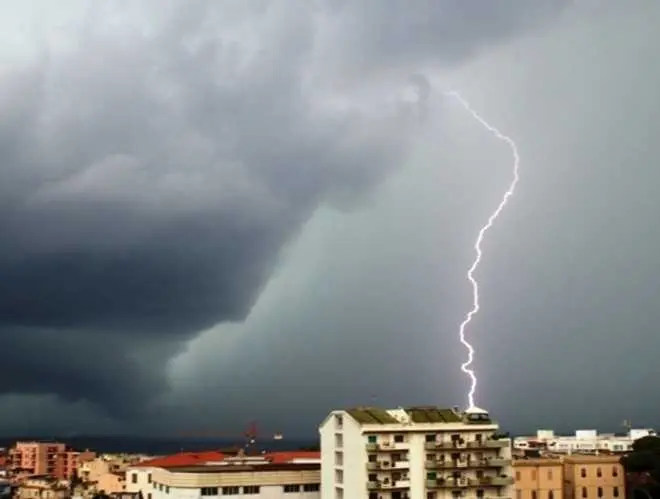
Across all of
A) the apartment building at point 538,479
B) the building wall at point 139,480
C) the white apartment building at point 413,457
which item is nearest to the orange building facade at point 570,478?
the apartment building at point 538,479

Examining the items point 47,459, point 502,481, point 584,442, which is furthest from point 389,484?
point 47,459

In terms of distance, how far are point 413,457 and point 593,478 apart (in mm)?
27419

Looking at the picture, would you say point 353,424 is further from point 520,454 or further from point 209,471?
point 520,454

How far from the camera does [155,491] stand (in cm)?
8581

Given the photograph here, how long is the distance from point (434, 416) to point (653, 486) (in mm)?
28330

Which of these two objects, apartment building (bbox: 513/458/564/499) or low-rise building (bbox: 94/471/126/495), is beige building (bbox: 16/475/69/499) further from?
apartment building (bbox: 513/458/564/499)

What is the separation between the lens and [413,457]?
258 feet

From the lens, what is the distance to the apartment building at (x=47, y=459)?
173 meters

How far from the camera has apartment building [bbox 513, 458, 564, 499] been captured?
91.0 metres

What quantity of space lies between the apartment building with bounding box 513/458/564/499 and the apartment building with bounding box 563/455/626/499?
1.84 metres

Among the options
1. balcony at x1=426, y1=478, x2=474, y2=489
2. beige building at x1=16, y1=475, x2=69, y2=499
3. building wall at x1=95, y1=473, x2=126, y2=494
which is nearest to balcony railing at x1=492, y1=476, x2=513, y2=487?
balcony at x1=426, y1=478, x2=474, y2=489

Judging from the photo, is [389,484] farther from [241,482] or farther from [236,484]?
[236,484]

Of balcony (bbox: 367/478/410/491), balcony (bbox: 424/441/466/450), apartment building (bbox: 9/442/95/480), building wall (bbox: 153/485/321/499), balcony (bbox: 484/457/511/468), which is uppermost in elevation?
apartment building (bbox: 9/442/95/480)

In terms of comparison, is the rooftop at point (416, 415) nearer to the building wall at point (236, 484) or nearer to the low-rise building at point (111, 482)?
the building wall at point (236, 484)
